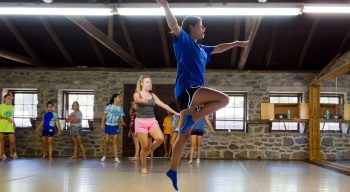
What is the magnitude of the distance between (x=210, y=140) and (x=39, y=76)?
545 centimetres

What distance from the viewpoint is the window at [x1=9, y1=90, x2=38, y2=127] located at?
12.8 metres

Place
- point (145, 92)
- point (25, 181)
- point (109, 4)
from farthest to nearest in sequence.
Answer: point (109, 4)
point (145, 92)
point (25, 181)

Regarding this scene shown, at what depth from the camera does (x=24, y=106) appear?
1293 centimetres

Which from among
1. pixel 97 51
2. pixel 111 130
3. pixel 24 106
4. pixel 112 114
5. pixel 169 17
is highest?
pixel 97 51

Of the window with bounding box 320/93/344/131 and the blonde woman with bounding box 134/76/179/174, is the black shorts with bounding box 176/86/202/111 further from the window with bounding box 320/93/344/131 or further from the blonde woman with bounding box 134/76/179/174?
the window with bounding box 320/93/344/131

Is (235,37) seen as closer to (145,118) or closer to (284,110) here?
(284,110)

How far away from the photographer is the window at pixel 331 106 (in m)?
11.7

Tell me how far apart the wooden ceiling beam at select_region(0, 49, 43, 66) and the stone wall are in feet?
1.32

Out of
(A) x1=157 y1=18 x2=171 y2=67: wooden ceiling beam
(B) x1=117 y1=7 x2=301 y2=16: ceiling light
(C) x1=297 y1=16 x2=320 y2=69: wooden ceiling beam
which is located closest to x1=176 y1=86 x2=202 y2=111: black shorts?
(B) x1=117 y1=7 x2=301 y2=16: ceiling light

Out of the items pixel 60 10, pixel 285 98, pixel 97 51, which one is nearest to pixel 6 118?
pixel 97 51

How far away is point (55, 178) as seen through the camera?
5730 millimetres

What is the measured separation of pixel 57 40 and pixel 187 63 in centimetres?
869

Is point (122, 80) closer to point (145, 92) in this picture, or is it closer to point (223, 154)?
point (223, 154)

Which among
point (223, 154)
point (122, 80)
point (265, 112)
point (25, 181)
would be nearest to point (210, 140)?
point (223, 154)
